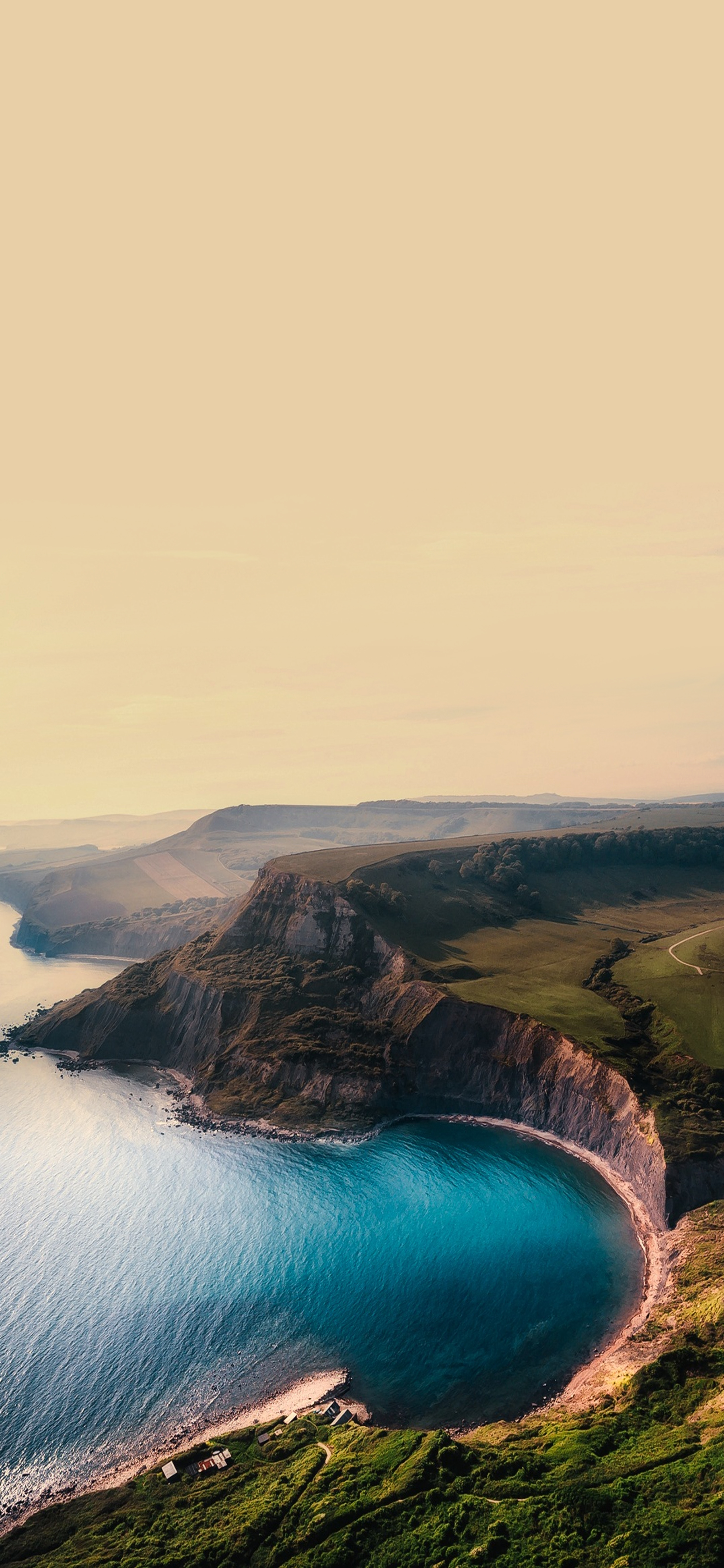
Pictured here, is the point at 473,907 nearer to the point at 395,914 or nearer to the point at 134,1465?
the point at 395,914

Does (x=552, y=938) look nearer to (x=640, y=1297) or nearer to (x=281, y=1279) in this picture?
(x=640, y=1297)

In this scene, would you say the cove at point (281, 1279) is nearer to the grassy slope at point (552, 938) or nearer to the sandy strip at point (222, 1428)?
the sandy strip at point (222, 1428)

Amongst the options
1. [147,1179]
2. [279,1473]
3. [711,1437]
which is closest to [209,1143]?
[147,1179]

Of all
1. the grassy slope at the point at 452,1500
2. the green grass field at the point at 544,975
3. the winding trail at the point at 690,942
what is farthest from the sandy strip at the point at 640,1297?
the winding trail at the point at 690,942

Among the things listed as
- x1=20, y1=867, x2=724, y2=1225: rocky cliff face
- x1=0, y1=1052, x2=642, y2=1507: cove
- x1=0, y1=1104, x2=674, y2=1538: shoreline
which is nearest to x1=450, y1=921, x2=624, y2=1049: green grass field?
x1=20, y1=867, x2=724, y2=1225: rocky cliff face

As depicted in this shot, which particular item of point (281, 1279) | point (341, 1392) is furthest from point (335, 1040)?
point (341, 1392)

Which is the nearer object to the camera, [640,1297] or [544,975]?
[640,1297]
